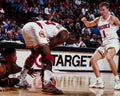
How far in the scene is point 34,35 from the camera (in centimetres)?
662

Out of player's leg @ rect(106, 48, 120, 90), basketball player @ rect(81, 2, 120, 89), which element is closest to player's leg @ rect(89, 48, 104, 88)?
basketball player @ rect(81, 2, 120, 89)

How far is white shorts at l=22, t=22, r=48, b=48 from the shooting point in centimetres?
646

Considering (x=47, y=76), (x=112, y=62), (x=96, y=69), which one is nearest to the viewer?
(x=47, y=76)

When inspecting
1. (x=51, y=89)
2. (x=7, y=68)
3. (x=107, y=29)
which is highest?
(x=107, y=29)

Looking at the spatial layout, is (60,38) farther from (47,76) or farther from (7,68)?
(7,68)

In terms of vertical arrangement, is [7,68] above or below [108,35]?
below

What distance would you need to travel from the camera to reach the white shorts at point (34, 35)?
255 inches

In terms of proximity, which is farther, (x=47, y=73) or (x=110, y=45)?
(x=110, y=45)

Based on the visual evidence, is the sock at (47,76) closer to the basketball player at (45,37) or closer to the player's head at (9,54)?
the basketball player at (45,37)

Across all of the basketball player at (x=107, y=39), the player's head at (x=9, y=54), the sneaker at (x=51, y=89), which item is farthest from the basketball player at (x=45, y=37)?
the basketball player at (x=107, y=39)

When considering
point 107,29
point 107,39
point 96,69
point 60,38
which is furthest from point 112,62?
point 60,38

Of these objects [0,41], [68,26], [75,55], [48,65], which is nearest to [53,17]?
[68,26]

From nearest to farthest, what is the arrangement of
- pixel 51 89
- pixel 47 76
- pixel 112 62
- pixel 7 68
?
1. pixel 51 89
2. pixel 47 76
3. pixel 7 68
4. pixel 112 62

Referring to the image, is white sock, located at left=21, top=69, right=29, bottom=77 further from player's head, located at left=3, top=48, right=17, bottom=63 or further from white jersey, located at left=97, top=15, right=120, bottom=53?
white jersey, located at left=97, top=15, right=120, bottom=53
